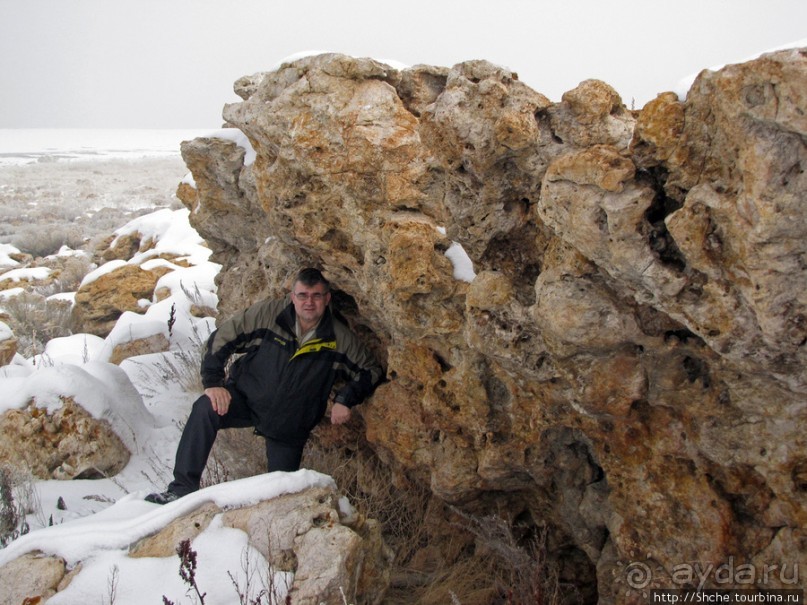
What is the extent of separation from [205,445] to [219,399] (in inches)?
11.9

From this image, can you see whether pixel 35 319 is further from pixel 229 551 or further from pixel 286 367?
pixel 229 551

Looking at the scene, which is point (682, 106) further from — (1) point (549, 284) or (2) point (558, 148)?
(1) point (549, 284)

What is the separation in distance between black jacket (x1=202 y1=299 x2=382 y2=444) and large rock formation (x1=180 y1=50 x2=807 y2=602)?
222mm

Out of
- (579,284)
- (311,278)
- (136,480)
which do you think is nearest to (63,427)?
(136,480)

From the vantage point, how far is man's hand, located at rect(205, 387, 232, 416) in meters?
3.74

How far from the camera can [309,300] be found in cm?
359

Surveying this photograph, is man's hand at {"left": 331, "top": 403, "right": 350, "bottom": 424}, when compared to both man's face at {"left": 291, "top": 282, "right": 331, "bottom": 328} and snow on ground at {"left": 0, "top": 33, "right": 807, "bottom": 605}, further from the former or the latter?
snow on ground at {"left": 0, "top": 33, "right": 807, "bottom": 605}

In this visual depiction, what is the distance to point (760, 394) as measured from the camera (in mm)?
1918

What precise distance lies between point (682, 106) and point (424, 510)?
2.88m

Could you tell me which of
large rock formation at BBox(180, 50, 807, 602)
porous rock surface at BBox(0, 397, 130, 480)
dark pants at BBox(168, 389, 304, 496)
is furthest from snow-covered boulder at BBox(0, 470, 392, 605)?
porous rock surface at BBox(0, 397, 130, 480)

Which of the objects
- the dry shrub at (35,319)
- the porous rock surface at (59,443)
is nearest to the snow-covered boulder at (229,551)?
the porous rock surface at (59,443)

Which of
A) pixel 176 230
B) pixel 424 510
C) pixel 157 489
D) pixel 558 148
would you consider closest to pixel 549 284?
pixel 558 148

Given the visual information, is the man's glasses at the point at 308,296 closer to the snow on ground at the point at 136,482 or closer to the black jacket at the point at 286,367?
the black jacket at the point at 286,367

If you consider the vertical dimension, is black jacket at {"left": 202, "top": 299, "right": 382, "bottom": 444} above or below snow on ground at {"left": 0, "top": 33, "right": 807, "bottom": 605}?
above
